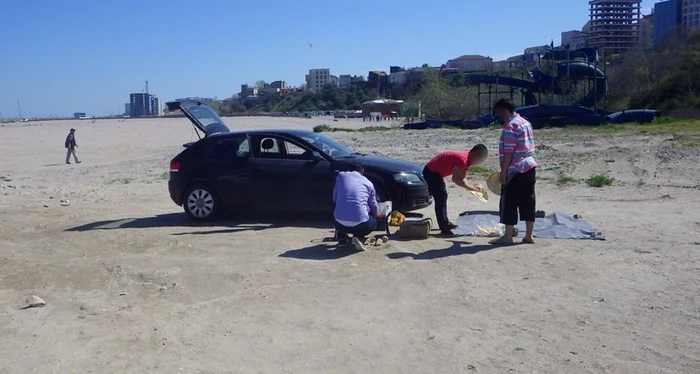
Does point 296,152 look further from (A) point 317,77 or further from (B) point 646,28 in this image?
(A) point 317,77

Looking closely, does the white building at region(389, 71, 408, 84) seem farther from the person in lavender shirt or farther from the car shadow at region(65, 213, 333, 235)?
the person in lavender shirt

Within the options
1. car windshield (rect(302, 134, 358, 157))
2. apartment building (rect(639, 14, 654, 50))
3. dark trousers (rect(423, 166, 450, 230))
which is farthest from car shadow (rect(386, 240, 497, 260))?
apartment building (rect(639, 14, 654, 50))

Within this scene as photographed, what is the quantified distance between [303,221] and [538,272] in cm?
491

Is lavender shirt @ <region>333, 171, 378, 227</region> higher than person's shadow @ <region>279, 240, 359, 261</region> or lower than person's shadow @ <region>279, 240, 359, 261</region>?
higher

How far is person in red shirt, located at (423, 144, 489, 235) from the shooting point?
10211 mm

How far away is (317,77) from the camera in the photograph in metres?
168

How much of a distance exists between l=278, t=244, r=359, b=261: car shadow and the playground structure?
1125 inches

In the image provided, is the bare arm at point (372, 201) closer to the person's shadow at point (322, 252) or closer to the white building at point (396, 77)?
the person's shadow at point (322, 252)

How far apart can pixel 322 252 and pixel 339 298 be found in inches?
84.8

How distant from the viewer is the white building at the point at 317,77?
16525cm

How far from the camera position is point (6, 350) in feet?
20.3

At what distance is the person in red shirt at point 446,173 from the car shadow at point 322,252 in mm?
1554

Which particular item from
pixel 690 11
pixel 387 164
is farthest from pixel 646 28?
pixel 387 164

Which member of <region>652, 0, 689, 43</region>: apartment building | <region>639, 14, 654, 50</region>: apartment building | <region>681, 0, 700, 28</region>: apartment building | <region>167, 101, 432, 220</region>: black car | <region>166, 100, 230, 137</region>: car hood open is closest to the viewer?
<region>167, 101, 432, 220</region>: black car
